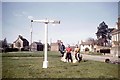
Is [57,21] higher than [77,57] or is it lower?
higher

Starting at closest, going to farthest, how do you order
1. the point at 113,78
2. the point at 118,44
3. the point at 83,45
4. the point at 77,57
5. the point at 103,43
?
the point at 113,78
the point at 77,57
the point at 118,44
the point at 103,43
the point at 83,45

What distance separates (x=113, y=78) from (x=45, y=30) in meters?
5.32

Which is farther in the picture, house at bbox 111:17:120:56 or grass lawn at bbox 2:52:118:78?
house at bbox 111:17:120:56

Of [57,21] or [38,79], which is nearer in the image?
[38,79]

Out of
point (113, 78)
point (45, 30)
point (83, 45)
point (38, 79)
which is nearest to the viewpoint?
point (38, 79)

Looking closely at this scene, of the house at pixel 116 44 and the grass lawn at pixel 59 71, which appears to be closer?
the grass lawn at pixel 59 71

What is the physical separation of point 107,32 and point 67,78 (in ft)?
214

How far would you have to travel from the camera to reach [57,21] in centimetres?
1356

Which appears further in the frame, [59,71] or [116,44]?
[116,44]

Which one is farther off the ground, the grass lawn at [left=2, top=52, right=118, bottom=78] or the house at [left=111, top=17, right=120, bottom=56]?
the house at [left=111, top=17, right=120, bottom=56]

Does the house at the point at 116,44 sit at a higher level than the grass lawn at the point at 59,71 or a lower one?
higher

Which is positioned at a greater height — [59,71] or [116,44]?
[116,44]

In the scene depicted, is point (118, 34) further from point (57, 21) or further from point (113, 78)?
point (113, 78)

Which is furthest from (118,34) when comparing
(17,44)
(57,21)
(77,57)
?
(17,44)
